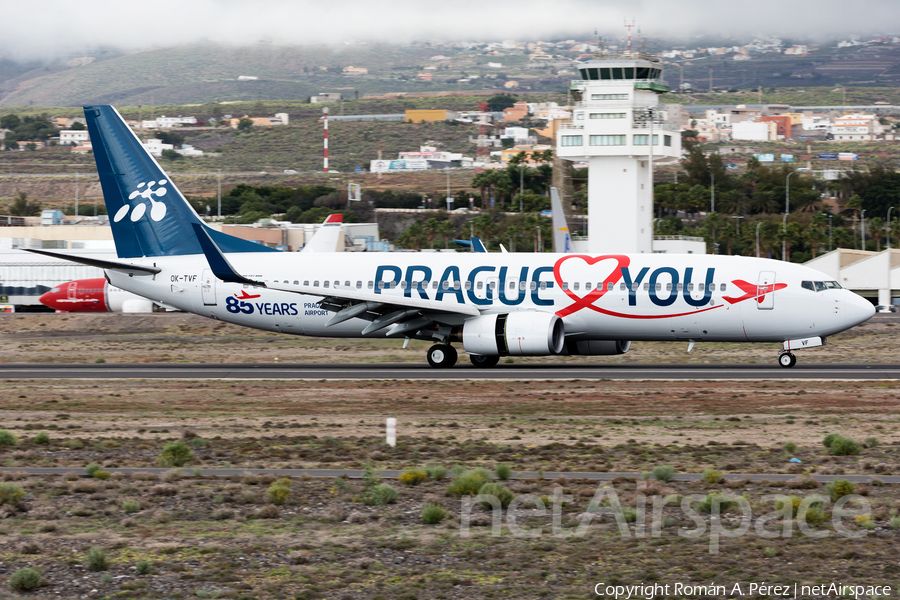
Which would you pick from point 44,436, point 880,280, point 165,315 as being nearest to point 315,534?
point 44,436

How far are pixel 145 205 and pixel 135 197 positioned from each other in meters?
0.55

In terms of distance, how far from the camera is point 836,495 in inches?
576

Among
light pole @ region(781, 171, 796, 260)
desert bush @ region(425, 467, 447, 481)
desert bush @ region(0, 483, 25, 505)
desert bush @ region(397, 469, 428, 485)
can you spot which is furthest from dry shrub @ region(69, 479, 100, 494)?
light pole @ region(781, 171, 796, 260)

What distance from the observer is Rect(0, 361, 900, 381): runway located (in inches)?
1251

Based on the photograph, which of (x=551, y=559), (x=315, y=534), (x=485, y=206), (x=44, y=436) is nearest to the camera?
(x=551, y=559)

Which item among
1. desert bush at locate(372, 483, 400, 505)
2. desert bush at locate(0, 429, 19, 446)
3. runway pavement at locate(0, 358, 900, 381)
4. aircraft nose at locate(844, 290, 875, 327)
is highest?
aircraft nose at locate(844, 290, 875, 327)

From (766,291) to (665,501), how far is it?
64.5 ft

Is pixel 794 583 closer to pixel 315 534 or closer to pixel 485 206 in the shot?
pixel 315 534

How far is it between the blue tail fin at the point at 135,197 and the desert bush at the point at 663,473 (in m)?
25.2

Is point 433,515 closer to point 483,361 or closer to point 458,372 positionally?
point 458,372

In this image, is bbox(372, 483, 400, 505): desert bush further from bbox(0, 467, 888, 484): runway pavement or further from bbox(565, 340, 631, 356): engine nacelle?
bbox(565, 340, 631, 356): engine nacelle

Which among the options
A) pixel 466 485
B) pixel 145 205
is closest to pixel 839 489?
pixel 466 485

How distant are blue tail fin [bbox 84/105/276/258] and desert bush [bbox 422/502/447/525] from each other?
1023 inches

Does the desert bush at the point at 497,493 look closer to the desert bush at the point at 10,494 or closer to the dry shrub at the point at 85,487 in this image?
the dry shrub at the point at 85,487
